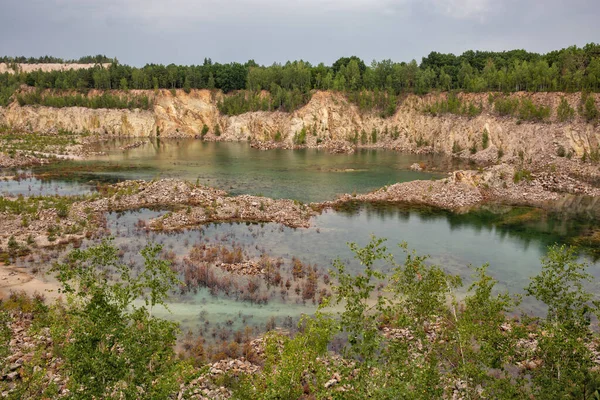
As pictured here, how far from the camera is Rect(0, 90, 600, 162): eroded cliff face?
84.3 m

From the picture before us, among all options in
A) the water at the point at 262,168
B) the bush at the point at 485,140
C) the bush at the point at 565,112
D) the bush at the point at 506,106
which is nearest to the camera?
the water at the point at 262,168

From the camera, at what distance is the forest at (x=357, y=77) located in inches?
3797

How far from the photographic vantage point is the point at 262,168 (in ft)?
272

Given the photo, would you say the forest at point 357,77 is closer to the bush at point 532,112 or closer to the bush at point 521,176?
the bush at point 532,112

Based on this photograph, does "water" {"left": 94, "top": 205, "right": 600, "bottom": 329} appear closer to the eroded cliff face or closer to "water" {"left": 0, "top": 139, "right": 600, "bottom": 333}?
"water" {"left": 0, "top": 139, "right": 600, "bottom": 333}

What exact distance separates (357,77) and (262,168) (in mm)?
59860

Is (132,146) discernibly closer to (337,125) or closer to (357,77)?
(337,125)

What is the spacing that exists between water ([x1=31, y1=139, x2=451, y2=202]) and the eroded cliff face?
34.0ft

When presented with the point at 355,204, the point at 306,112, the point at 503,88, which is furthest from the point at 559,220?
the point at 306,112

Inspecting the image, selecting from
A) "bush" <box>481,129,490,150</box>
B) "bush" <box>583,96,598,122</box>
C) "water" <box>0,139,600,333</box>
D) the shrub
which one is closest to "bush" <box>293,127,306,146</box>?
"water" <box>0,139,600,333</box>

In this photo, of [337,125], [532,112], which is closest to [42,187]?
[337,125]

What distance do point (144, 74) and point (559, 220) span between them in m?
134

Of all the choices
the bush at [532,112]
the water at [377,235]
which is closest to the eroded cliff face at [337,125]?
the bush at [532,112]

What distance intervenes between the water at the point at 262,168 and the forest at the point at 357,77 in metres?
25.9
